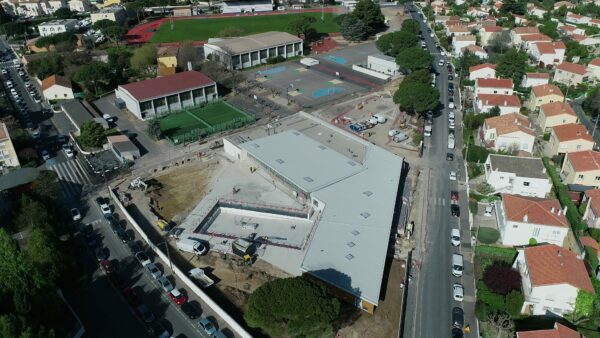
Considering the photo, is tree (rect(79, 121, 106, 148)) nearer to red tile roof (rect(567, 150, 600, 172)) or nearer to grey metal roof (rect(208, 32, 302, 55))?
grey metal roof (rect(208, 32, 302, 55))

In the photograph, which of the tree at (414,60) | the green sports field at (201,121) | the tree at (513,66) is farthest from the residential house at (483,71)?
the green sports field at (201,121)

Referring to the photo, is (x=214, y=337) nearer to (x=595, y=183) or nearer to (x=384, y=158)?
(x=384, y=158)

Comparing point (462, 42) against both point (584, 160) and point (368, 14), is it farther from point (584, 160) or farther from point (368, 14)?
point (584, 160)

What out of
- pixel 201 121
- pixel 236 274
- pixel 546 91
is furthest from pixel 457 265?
pixel 201 121

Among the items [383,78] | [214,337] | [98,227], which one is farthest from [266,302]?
[383,78]

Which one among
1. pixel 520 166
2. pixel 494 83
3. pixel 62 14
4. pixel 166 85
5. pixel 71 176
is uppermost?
pixel 494 83

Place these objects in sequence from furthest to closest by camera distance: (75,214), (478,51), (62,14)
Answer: (62,14), (478,51), (75,214)
